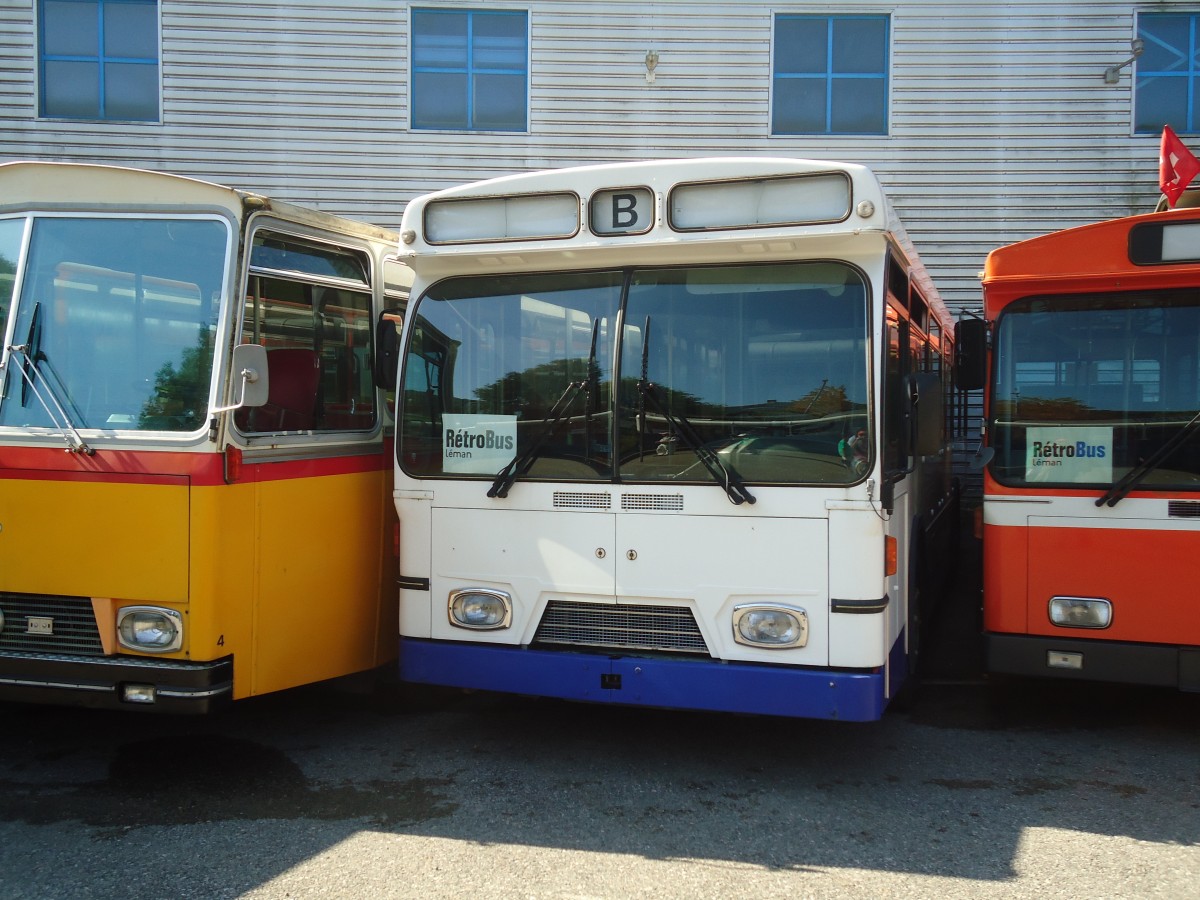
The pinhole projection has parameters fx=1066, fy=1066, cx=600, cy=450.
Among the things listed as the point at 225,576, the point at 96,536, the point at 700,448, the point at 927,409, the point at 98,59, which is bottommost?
the point at 225,576

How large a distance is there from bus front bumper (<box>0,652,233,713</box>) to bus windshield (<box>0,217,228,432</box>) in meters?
1.03

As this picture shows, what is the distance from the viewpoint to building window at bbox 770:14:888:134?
12.4 m

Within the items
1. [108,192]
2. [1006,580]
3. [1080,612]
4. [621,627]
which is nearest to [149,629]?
[108,192]

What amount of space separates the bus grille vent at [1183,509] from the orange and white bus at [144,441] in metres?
4.26

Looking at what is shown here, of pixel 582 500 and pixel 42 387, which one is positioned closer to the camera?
pixel 42 387

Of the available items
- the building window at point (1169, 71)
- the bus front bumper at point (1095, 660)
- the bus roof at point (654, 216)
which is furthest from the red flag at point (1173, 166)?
the building window at point (1169, 71)

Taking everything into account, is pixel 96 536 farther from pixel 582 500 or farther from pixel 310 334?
pixel 582 500

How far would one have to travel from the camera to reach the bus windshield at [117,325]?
474 centimetres

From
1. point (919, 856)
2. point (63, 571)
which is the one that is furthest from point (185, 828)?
point (919, 856)

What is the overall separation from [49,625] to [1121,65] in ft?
39.7

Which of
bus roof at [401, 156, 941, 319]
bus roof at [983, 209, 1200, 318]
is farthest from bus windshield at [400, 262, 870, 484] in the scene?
bus roof at [983, 209, 1200, 318]

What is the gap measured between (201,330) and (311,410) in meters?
0.74

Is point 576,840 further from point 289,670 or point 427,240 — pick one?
point 427,240

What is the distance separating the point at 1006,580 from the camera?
5555 mm
